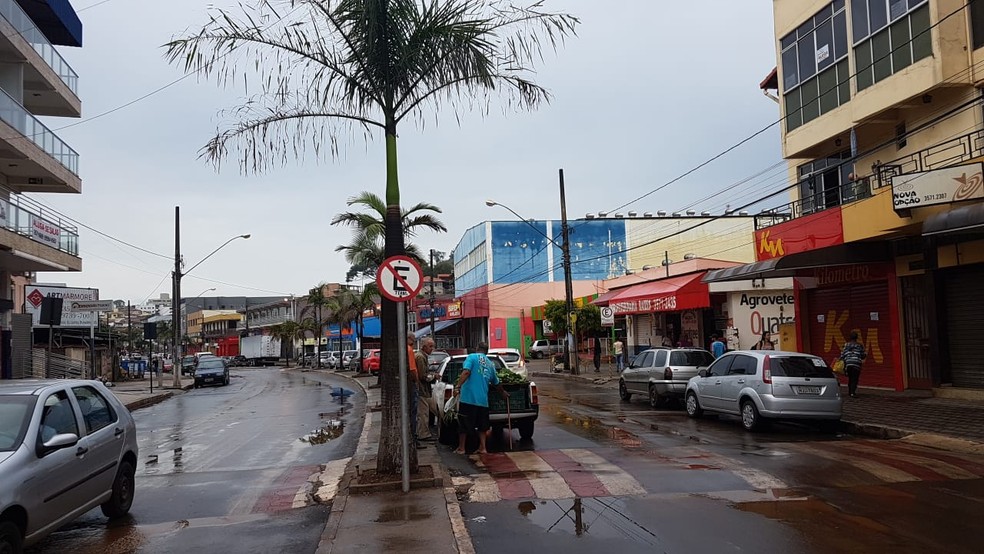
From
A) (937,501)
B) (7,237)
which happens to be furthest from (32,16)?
(937,501)

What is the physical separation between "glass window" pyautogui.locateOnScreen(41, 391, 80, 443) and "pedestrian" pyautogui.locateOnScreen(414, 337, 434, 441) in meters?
5.54

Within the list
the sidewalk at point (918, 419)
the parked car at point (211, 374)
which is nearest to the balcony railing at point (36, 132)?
the parked car at point (211, 374)

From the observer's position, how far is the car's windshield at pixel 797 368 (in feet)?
43.2

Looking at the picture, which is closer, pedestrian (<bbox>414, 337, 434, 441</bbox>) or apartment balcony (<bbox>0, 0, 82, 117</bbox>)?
pedestrian (<bbox>414, 337, 434, 441</bbox>)

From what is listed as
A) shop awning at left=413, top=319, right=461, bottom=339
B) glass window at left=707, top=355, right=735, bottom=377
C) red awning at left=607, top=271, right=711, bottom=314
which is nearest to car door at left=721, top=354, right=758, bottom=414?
glass window at left=707, top=355, right=735, bottom=377

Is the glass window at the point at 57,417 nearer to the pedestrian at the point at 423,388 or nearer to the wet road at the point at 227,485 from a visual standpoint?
the wet road at the point at 227,485

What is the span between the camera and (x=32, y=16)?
2839cm

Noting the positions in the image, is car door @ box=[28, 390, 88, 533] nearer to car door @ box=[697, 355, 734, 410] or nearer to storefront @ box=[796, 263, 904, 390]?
car door @ box=[697, 355, 734, 410]

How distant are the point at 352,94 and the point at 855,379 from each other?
13.9 metres

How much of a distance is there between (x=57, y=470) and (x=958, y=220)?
14019 millimetres

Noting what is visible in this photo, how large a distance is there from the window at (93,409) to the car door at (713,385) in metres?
11.2

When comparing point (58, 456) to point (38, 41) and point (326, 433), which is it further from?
point (38, 41)

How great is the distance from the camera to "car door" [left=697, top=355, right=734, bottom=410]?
1479 centimetres

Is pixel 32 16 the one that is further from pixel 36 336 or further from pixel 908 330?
pixel 908 330
